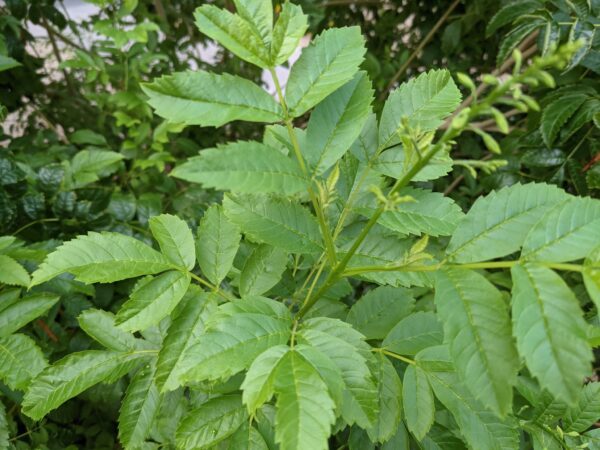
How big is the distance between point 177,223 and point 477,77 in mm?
1735

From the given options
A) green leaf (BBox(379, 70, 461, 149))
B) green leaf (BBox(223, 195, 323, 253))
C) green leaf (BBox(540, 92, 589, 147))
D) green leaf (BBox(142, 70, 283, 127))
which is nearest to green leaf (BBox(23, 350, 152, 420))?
green leaf (BBox(223, 195, 323, 253))

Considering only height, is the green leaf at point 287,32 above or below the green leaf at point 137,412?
above

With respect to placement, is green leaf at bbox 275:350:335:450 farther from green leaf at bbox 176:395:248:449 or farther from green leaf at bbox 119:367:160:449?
green leaf at bbox 119:367:160:449

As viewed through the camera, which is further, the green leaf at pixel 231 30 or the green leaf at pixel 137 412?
the green leaf at pixel 137 412

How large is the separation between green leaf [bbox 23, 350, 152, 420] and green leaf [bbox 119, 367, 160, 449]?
0.04m

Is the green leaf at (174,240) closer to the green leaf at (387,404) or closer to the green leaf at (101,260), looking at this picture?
the green leaf at (101,260)

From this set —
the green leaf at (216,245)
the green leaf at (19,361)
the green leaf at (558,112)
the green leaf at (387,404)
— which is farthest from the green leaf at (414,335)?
the green leaf at (558,112)

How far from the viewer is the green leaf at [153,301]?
59 cm

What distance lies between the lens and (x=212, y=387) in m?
0.65

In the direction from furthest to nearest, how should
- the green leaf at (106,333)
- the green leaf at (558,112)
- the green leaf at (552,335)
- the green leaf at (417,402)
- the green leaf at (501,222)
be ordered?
1. the green leaf at (558,112)
2. the green leaf at (106,333)
3. the green leaf at (417,402)
4. the green leaf at (501,222)
5. the green leaf at (552,335)

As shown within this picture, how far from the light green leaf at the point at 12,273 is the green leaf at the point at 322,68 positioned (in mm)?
610

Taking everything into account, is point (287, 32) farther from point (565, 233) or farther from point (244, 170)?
point (565, 233)

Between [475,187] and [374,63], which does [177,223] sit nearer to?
[475,187]

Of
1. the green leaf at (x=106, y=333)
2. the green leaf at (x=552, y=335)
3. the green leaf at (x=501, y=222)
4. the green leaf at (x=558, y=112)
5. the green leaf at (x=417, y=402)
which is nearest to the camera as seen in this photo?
the green leaf at (x=552, y=335)
